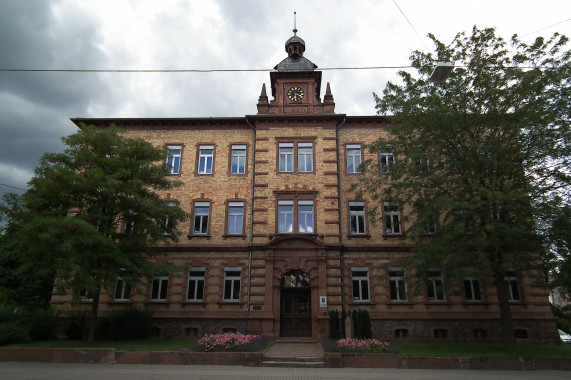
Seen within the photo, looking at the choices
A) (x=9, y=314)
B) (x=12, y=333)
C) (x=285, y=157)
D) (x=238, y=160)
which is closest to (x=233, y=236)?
(x=238, y=160)

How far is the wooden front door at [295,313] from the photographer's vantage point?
2181 cm

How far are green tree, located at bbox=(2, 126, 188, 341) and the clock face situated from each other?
10594 millimetres

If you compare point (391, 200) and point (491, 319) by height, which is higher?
point (391, 200)

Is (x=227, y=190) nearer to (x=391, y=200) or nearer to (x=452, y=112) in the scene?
(x=391, y=200)

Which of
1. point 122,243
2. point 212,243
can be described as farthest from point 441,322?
point 122,243

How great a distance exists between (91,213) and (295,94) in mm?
15318

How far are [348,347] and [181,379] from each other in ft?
22.4

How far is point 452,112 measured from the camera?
59.0 ft

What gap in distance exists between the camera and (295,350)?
17.3 m

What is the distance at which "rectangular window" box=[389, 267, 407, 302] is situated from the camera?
2177cm

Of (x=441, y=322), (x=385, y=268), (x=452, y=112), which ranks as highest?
(x=452, y=112)

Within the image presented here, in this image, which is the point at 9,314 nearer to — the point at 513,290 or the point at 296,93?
the point at 296,93

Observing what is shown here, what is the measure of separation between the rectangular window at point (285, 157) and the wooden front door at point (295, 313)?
753 cm

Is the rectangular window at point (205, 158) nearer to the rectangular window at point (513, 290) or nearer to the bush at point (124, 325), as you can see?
the bush at point (124, 325)
